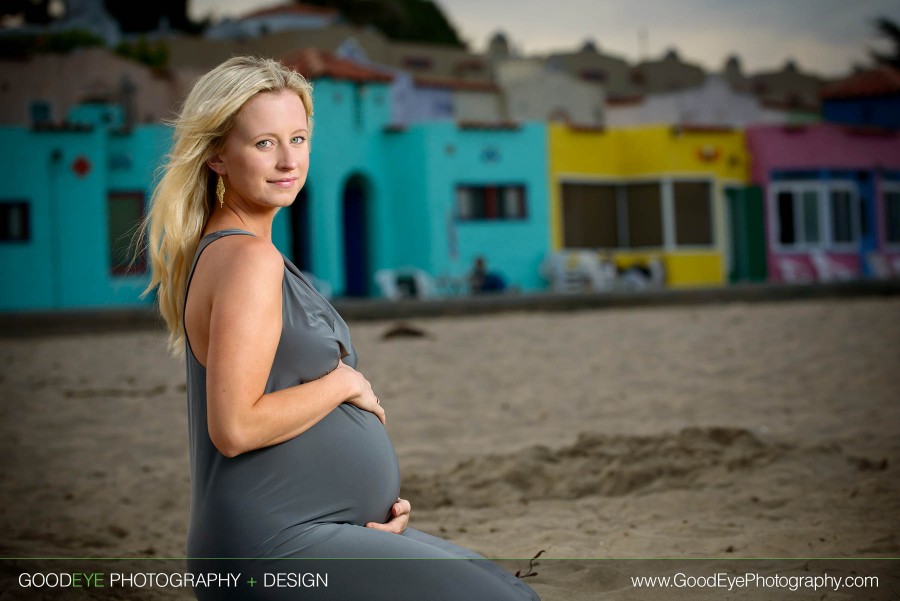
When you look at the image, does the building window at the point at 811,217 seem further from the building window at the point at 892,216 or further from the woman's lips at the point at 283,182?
the woman's lips at the point at 283,182

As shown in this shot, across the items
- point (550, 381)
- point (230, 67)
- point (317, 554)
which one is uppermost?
point (230, 67)

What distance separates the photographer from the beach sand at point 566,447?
436cm

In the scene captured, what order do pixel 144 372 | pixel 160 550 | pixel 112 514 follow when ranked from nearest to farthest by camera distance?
pixel 160 550
pixel 112 514
pixel 144 372

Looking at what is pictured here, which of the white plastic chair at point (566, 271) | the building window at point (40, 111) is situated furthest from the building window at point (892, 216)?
the building window at point (40, 111)

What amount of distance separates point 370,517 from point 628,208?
27.3 meters

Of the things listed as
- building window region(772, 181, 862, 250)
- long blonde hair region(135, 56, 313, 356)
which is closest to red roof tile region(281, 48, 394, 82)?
building window region(772, 181, 862, 250)

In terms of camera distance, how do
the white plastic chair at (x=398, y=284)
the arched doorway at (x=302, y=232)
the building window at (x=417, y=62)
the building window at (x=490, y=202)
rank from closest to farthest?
1. the white plastic chair at (x=398, y=284)
2. the arched doorway at (x=302, y=232)
3. the building window at (x=490, y=202)
4. the building window at (x=417, y=62)

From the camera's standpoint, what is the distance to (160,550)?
4660mm

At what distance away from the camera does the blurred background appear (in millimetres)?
23562

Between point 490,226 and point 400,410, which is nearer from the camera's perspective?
point 400,410

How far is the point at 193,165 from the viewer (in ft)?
7.95

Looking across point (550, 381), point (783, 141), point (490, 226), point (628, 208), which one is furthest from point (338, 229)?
point (550, 381)

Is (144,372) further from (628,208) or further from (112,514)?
(628,208)

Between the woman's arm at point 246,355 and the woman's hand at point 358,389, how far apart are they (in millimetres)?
121
